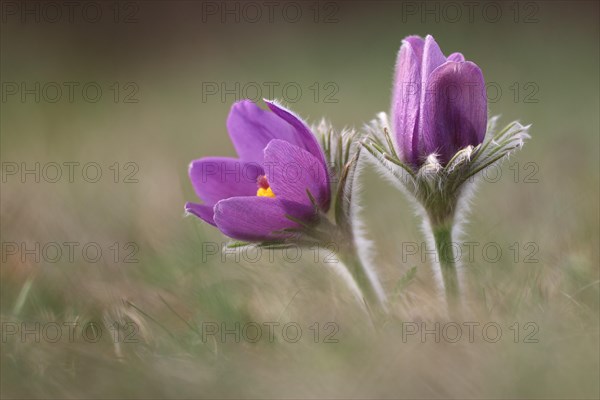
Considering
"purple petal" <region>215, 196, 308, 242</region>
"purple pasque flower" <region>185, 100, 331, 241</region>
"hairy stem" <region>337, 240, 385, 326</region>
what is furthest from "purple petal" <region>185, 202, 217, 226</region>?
"hairy stem" <region>337, 240, 385, 326</region>

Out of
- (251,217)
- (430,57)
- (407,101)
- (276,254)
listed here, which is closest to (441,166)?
(407,101)

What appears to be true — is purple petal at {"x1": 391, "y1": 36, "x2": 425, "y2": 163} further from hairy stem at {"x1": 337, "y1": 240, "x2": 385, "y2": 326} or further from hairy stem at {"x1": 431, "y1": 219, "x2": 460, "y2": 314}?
hairy stem at {"x1": 337, "y1": 240, "x2": 385, "y2": 326}

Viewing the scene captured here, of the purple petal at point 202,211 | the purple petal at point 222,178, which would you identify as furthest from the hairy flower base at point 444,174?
the purple petal at point 202,211

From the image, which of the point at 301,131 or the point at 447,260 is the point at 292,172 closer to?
the point at 301,131

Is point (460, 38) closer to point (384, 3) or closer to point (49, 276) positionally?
point (384, 3)

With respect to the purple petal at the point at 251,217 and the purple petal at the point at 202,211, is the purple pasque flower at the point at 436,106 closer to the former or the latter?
the purple petal at the point at 251,217

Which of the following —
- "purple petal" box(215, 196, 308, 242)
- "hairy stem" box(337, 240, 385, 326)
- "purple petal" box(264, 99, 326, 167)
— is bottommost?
"hairy stem" box(337, 240, 385, 326)

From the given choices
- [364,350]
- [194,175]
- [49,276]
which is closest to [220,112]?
[49,276]
